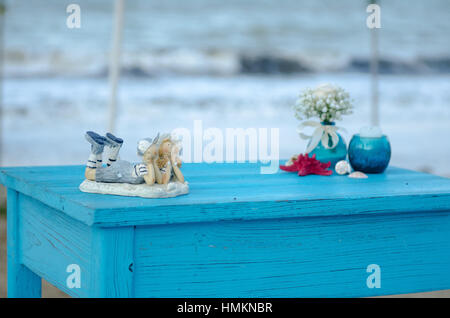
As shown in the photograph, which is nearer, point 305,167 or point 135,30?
point 305,167

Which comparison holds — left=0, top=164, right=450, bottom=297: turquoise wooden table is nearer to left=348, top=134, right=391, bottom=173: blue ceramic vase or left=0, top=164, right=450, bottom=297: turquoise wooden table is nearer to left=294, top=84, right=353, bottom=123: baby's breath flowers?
left=348, top=134, right=391, bottom=173: blue ceramic vase

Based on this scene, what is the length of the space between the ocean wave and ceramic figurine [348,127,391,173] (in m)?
4.91

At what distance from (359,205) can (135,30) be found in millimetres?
5733

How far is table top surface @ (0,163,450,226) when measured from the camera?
116cm

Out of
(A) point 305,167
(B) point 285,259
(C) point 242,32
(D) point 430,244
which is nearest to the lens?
(B) point 285,259

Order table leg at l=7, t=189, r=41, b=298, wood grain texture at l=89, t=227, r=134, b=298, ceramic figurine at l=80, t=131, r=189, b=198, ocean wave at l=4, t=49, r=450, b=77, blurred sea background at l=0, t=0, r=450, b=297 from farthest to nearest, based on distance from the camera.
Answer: ocean wave at l=4, t=49, r=450, b=77, blurred sea background at l=0, t=0, r=450, b=297, table leg at l=7, t=189, r=41, b=298, ceramic figurine at l=80, t=131, r=189, b=198, wood grain texture at l=89, t=227, r=134, b=298

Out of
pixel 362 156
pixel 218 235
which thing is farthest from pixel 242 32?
pixel 218 235

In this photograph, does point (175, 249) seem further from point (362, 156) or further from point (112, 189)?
point (362, 156)

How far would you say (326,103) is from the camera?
1.75m

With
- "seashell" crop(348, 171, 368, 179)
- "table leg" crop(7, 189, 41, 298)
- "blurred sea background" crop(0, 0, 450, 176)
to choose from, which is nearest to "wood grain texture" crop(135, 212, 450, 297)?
"seashell" crop(348, 171, 368, 179)

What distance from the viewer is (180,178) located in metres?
1.31

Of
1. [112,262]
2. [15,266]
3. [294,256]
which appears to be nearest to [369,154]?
[294,256]

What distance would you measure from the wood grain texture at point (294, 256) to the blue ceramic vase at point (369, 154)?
28 cm

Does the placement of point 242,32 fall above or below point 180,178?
above
